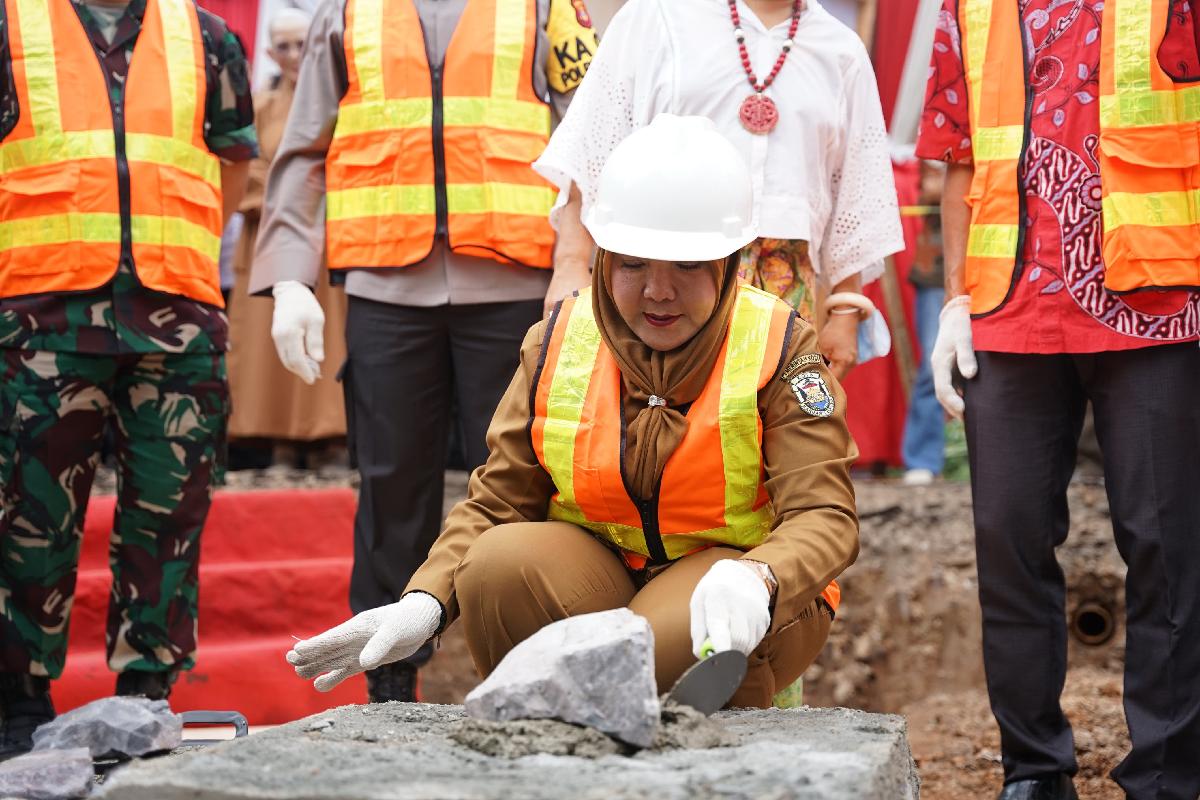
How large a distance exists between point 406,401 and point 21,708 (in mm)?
1124

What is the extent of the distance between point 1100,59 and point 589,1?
494 cm

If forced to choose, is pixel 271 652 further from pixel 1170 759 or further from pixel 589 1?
pixel 589 1

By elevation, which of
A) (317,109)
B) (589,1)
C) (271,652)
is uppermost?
(589,1)

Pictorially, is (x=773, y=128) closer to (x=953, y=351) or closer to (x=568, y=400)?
(x=953, y=351)

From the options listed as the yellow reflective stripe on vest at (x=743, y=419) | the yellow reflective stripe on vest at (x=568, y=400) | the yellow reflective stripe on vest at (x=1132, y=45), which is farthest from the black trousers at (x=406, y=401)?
the yellow reflective stripe on vest at (x=1132, y=45)

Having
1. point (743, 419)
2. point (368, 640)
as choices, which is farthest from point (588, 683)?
point (743, 419)

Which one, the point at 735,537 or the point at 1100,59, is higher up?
the point at 1100,59

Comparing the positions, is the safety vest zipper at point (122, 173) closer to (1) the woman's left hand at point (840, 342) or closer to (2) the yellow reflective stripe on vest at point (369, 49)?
(2) the yellow reflective stripe on vest at point (369, 49)

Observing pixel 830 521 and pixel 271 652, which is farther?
pixel 271 652

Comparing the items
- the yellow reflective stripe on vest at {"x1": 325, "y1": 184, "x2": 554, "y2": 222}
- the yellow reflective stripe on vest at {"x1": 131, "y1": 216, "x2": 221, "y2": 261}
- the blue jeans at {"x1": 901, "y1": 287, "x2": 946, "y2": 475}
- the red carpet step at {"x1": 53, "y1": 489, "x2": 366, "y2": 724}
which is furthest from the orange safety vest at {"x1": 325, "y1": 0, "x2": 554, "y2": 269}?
the blue jeans at {"x1": 901, "y1": 287, "x2": 946, "y2": 475}

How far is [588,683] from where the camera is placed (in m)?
2.05

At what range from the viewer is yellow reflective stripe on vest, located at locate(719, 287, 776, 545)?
8.10ft

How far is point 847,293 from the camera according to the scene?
3311mm

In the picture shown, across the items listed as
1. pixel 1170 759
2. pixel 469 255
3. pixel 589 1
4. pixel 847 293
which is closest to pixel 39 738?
pixel 469 255
